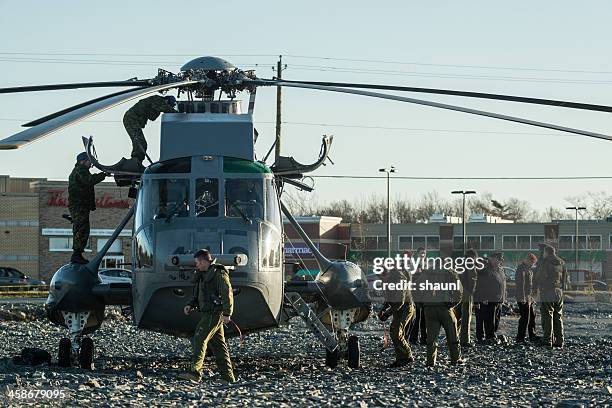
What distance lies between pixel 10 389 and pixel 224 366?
3.09 metres

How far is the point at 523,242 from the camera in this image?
102 metres

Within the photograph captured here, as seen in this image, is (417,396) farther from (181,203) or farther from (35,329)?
(35,329)

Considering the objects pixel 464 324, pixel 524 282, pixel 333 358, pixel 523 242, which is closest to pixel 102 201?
pixel 523 242

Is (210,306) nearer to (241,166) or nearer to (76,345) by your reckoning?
(241,166)

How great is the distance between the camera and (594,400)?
12906 mm

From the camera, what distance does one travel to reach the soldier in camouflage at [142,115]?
60.3 ft

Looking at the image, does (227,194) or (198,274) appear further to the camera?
(227,194)

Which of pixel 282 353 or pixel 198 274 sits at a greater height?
pixel 198 274

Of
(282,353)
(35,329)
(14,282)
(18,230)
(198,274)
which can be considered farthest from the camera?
(18,230)

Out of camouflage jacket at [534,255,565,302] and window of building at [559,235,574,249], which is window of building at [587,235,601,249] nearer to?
window of building at [559,235,574,249]

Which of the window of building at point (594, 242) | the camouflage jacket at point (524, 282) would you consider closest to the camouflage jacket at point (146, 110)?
the camouflage jacket at point (524, 282)

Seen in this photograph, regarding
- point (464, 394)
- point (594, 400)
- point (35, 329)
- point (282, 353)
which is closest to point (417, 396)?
point (464, 394)

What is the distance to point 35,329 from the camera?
3042cm

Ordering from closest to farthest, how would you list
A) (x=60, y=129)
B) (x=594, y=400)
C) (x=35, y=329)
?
(x=60, y=129) < (x=594, y=400) < (x=35, y=329)
